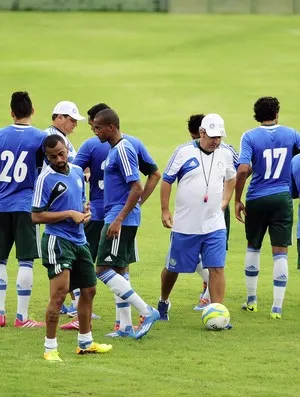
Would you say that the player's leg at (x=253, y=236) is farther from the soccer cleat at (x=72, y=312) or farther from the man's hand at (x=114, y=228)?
the man's hand at (x=114, y=228)

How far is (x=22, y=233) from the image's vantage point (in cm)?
1225

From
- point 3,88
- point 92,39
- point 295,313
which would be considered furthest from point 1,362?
point 92,39

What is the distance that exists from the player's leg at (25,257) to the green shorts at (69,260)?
1.53 m

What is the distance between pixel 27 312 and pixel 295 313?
294cm

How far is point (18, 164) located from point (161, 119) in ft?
58.4

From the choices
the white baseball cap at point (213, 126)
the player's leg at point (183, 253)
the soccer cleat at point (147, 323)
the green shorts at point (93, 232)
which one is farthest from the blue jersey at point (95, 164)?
the soccer cleat at point (147, 323)

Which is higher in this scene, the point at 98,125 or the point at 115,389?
the point at 98,125

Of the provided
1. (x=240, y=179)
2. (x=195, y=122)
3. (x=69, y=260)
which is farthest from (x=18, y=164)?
(x=240, y=179)

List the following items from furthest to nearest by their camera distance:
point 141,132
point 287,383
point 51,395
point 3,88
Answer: point 3,88
point 141,132
point 287,383
point 51,395

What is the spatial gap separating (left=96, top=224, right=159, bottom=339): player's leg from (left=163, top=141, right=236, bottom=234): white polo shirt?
76cm

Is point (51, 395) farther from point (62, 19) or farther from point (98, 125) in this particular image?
point (62, 19)

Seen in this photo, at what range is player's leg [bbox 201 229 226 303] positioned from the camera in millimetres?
12172

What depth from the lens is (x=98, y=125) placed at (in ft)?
37.4

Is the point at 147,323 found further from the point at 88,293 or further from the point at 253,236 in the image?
the point at 253,236
